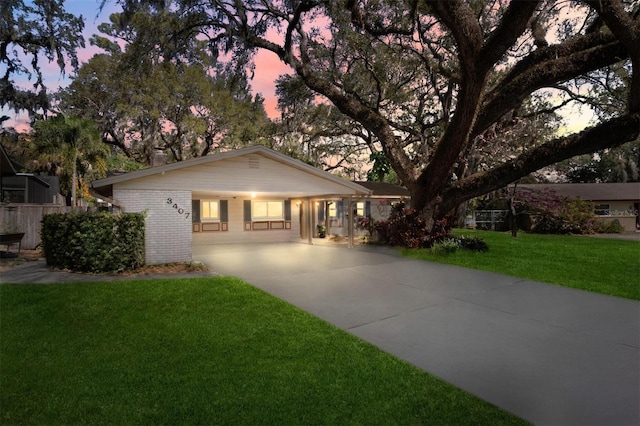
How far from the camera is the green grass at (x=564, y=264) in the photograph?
796 cm

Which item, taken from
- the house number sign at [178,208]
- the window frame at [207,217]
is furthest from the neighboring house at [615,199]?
the house number sign at [178,208]

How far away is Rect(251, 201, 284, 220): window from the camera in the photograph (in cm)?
1819

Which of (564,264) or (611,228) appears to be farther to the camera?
(611,228)

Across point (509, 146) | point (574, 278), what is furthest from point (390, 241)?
point (509, 146)

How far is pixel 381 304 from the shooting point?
20.9ft

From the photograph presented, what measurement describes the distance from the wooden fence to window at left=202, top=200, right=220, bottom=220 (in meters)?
5.16

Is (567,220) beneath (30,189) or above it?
beneath

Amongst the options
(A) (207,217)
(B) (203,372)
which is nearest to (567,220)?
(A) (207,217)

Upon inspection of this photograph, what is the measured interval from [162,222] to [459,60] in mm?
9717

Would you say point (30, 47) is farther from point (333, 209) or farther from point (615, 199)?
point (615, 199)

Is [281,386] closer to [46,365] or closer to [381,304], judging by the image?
[46,365]

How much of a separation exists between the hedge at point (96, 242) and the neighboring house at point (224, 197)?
5.63 feet

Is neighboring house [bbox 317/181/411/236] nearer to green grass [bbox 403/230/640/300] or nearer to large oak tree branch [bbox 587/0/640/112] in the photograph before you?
green grass [bbox 403/230/640/300]

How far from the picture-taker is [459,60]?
8.77 metres
